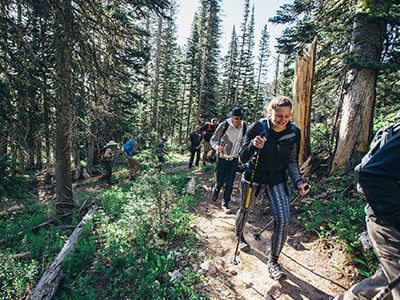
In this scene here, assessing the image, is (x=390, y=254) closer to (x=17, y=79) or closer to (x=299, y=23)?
(x=17, y=79)

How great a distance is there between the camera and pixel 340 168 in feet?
18.3

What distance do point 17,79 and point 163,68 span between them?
2690 cm

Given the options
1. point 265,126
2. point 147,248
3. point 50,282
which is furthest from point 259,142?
point 50,282

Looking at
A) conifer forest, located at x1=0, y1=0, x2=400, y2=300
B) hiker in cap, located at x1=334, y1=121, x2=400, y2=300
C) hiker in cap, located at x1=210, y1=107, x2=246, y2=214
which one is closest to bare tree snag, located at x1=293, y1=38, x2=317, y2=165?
conifer forest, located at x1=0, y1=0, x2=400, y2=300

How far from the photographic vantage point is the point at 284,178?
10.1ft

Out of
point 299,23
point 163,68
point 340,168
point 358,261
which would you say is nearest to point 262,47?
point 163,68

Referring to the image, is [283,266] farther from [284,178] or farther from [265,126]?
[265,126]

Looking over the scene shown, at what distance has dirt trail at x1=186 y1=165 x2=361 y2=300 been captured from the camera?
2863 mm

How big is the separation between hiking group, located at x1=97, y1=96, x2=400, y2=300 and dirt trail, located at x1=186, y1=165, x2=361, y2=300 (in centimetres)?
27

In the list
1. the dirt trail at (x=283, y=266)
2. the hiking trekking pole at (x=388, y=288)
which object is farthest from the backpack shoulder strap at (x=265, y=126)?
the dirt trail at (x=283, y=266)

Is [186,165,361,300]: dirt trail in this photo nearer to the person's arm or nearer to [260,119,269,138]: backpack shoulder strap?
the person's arm

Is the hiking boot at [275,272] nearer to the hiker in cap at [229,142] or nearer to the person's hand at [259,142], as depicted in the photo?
the person's hand at [259,142]

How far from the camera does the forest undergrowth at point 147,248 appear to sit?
3.13 m

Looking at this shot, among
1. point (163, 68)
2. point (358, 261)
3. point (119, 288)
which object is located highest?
point (163, 68)
